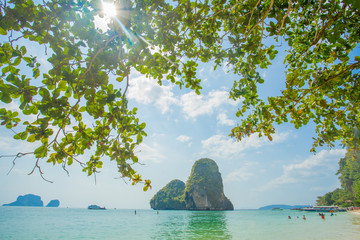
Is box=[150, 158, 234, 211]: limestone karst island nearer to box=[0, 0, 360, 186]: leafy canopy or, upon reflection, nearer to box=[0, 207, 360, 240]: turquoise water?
box=[0, 207, 360, 240]: turquoise water

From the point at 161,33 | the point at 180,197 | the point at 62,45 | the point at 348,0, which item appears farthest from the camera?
the point at 180,197

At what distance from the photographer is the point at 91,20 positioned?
81.1 inches

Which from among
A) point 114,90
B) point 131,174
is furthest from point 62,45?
point 131,174

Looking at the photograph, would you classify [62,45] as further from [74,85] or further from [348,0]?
[348,0]

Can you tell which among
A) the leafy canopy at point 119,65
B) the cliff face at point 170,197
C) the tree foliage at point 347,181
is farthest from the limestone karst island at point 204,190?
the leafy canopy at point 119,65

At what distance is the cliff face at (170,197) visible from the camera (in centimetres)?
10912

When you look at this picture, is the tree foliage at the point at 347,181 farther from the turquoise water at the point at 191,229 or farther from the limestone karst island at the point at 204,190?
the limestone karst island at the point at 204,190

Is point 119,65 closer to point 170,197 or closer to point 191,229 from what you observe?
point 191,229

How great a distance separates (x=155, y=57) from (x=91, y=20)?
0.92 m

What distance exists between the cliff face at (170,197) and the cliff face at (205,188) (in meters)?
16.8

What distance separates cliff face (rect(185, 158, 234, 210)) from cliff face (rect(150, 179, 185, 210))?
16.8 metres

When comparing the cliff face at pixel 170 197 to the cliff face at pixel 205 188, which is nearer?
the cliff face at pixel 205 188

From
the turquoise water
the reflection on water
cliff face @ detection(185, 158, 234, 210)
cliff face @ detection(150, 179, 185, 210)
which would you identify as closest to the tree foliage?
the turquoise water

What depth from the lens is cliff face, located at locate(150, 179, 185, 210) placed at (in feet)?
358
